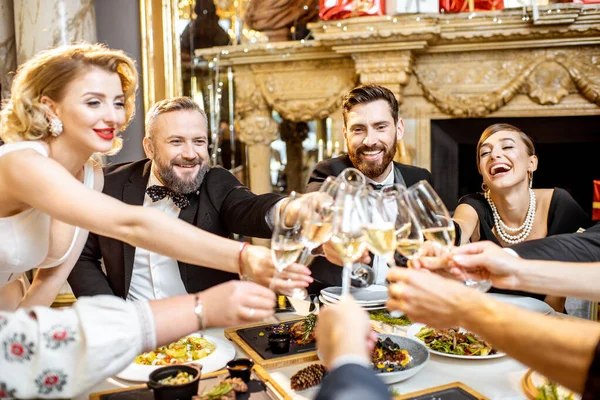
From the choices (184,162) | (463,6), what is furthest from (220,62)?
(184,162)

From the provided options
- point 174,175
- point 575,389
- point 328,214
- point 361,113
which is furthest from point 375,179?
point 575,389

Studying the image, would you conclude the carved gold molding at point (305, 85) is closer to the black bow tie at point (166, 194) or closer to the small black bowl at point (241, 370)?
the black bow tie at point (166, 194)

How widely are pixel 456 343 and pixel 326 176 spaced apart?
148 centimetres

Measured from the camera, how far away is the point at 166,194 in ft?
7.90

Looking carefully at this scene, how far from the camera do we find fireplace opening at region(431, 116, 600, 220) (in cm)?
422

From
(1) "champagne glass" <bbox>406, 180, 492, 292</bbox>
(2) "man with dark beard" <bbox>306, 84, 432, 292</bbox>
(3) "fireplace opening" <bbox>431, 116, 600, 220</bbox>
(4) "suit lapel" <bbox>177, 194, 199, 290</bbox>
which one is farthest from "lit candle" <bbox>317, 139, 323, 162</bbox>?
(1) "champagne glass" <bbox>406, 180, 492, 292</bbox>

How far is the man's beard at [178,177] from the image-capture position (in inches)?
95.1

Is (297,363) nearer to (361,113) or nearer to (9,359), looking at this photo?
(9,359)

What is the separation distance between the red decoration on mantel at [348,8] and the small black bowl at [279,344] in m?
3.14

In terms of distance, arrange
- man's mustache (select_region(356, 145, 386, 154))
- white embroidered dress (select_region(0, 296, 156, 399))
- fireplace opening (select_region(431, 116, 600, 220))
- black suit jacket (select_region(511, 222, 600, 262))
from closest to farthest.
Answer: white embroidered dress (select_region(0, 296, 156, 399))
black suit jacket (select_region(511, 222, 600, 262))
man's mustache (select_region(356, 145, 386, 154))
fireplace opening (select_region(431, 116, 600, 220))

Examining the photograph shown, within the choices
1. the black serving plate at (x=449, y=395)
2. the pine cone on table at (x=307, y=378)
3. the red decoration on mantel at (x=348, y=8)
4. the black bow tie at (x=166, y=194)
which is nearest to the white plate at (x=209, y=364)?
the pine cone on table at (x=307, y=378)

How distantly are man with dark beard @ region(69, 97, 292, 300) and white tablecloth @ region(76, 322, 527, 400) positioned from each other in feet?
3.10

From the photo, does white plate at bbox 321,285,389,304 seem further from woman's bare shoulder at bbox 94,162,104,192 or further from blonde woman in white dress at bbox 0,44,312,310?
woman's bare shoulder at bbox 94,162,104,192

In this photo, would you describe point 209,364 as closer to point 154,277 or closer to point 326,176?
point 154,277
